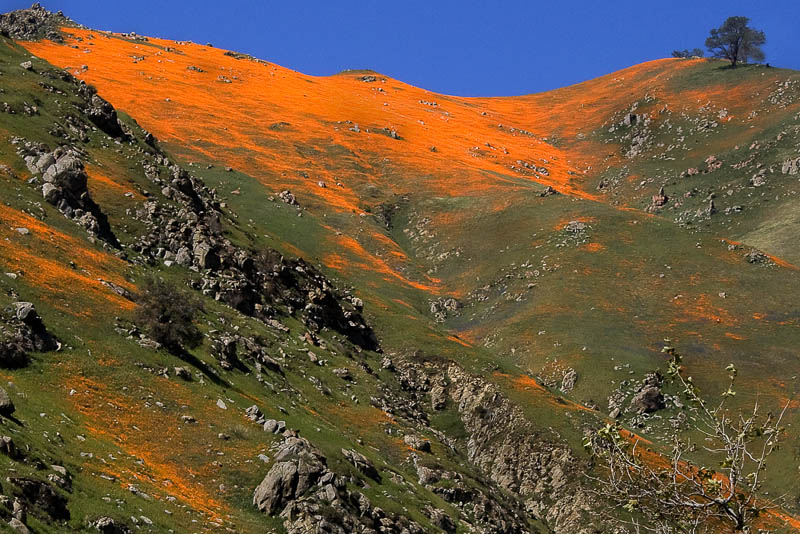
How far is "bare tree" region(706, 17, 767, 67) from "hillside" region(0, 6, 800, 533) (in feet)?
91.9

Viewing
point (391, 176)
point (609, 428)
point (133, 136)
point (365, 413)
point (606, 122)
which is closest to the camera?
point (609, 428)

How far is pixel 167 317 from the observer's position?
4106 centimetres

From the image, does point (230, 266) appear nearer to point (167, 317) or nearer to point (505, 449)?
point (167, 317)

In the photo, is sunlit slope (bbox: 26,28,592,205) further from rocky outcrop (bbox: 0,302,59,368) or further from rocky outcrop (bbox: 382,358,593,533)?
rocky outcrop (bbox: 0,302,59,368)

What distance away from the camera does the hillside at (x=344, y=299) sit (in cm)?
3178

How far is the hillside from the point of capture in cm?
3178

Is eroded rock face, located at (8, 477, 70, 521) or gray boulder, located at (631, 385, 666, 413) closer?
→ eroded rock face, located at (8, 477, 70, 521)

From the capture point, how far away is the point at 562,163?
576ft

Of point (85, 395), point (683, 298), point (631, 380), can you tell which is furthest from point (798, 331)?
point (85, 395)

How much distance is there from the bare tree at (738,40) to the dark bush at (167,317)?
18798 centimetres

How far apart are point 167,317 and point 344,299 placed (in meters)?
36.9

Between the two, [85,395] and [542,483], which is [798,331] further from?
[85,395]

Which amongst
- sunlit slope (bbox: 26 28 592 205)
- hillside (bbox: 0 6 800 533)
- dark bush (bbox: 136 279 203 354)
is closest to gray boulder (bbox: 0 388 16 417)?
hillside (bbox: 0 6 800 533)

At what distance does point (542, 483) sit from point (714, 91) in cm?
14612
